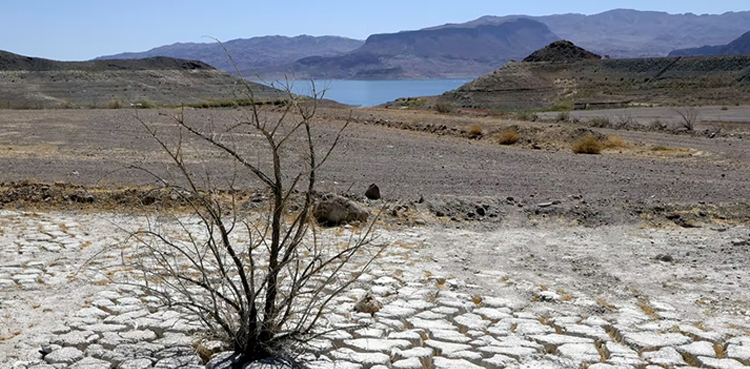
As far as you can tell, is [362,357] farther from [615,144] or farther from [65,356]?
[615,144]

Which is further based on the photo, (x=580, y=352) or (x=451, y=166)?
(x=451, y=166)

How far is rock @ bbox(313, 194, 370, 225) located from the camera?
30.9ft

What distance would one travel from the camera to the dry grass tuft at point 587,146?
17.5 metres

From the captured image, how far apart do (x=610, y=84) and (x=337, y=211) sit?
56712 mm

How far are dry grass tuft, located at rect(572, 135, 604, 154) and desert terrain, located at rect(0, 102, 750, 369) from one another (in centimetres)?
189

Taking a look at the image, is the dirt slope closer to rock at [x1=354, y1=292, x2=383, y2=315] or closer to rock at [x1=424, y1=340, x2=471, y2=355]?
rock at [x1=354, y1=292, x2=383, y2=315]

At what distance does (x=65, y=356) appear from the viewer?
5406 mm

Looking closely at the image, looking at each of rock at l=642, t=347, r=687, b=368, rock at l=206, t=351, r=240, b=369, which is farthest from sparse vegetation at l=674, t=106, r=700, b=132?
rock at l=206, t=351, r=240, b=369

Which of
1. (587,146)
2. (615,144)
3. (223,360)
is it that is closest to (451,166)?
(587,146)

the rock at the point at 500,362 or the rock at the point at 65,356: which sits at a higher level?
the rock at the point at 65,356

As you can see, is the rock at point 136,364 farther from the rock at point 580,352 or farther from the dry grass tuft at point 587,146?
the dry grass tuft at point 587,146

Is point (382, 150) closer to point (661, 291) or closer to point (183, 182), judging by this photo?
point (183, 182)

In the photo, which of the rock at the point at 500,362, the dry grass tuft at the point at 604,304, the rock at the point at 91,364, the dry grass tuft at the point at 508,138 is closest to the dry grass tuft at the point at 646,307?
the dry grass tuft at the point at 604,304

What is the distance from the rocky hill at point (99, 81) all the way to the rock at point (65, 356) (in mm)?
39948
